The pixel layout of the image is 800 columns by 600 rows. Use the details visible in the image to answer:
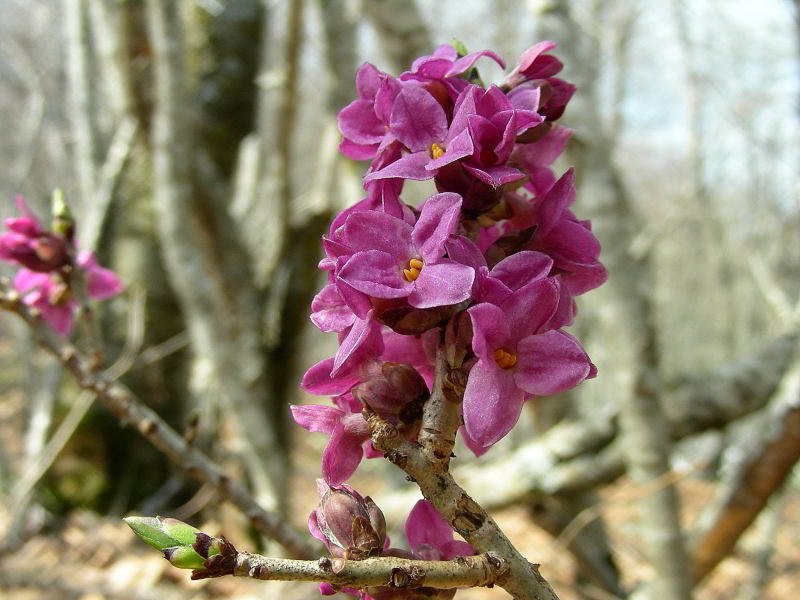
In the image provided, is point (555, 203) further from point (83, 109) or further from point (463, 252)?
point (83, 109)

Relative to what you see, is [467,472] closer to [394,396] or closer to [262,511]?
[262,511]

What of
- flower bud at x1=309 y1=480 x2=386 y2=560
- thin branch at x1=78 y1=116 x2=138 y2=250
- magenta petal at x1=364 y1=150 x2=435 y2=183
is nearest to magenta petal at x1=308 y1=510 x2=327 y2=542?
flower bud at x1=309 y1=480 x2=386 y2=560

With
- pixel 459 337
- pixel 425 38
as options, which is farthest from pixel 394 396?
pixel 425 38

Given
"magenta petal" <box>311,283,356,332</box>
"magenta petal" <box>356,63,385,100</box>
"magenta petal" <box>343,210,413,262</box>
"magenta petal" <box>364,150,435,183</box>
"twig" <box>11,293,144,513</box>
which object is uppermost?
"magenta petal" <box>356,63,385,100</box>

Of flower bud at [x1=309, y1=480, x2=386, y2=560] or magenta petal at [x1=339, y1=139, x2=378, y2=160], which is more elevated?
magenta petal at [x1=339, y1=139, x2=378, y2=160]

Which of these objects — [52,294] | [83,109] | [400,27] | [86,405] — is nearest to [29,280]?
[52,294]

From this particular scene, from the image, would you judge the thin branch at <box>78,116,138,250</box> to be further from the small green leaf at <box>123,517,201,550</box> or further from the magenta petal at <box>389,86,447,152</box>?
the small green leaf at <box>123,517,201,550</box>

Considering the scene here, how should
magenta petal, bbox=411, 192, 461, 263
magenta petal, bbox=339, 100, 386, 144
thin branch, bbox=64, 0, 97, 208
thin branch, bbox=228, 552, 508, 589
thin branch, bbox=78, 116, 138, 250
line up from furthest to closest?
thin branch, bbox=64, 0, 97, 208 < thin branch, bbox=78, 116, 138, 250 < magenta petal, bbox=339, 100, 386, 144 < magenta petal, bbox=411, 192, 461, 263 < thin branch, bbox=228, 552, 508, 589
